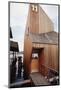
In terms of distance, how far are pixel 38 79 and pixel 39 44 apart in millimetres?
410

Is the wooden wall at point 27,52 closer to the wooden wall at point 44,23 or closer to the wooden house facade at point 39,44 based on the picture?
the wooden house facade at point 39,44

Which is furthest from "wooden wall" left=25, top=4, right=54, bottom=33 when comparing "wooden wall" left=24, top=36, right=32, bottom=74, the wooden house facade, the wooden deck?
the wooden deck

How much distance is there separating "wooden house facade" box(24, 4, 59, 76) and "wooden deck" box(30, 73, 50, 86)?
0.14 feet

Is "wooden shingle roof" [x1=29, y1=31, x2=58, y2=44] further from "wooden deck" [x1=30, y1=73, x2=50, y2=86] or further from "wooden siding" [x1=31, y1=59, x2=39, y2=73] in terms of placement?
"wooden deck" [x1=30, y1=73, x2=50, y2=86]

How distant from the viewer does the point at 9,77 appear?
2125 millimetres

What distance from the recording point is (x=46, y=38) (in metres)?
2.25

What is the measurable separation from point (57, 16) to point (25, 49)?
555mm

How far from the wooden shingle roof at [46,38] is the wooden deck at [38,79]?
0.39m

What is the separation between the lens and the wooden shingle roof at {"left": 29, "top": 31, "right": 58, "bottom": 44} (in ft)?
7.24

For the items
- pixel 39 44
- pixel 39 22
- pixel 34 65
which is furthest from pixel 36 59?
pixel 39 22

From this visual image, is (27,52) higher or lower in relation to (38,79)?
higher

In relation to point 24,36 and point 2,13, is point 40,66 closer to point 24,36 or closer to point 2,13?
point 24,36

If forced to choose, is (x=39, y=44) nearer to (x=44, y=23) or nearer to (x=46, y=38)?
(x=46, y=38)

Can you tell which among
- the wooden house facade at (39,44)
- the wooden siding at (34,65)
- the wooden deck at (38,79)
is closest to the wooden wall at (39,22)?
the wooden house facade at (39,44)
